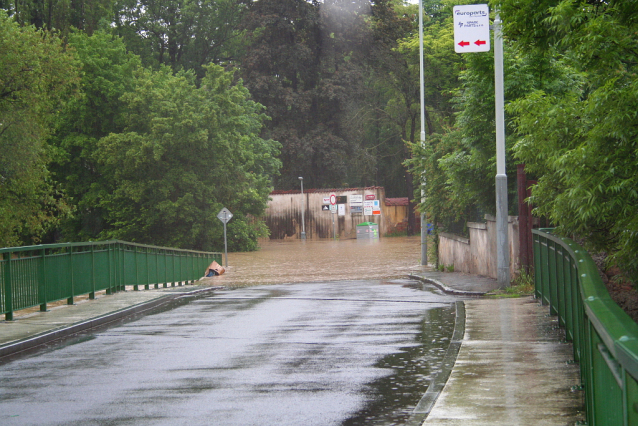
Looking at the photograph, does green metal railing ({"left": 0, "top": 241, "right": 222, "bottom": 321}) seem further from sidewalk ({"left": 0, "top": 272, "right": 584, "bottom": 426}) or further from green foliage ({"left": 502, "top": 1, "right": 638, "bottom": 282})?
green foliage ({"left": 502, "top": 1, "right": 638, "bottom": 282})

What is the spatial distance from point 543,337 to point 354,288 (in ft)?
37.8

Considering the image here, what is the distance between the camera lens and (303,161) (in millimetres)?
67500

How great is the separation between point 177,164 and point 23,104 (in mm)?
14959

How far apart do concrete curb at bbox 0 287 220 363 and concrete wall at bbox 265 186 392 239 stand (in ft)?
156

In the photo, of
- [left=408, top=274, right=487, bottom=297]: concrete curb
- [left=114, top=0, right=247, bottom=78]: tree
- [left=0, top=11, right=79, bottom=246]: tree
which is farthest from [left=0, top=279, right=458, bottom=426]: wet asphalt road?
[left=114, top=0, right=247, bottom=78]: tree

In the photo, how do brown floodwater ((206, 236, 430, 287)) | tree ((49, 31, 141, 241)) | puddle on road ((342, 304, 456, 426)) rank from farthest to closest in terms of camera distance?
tree ((49, 31, 141, 241)), brown floodwater ((206, 236, 430, 287)), puddle on road ((342, 304, 456, 426))

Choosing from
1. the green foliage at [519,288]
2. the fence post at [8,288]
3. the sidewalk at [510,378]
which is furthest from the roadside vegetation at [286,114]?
the fence post at [8,288]

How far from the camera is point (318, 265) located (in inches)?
1444

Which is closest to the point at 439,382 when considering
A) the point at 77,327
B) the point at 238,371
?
the point at 238,371

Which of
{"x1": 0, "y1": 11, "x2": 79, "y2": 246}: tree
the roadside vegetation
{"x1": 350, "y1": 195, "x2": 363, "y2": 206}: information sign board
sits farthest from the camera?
{"x1": 350, "y1": 195, "x2": 363, "y2": 206}: information sign board

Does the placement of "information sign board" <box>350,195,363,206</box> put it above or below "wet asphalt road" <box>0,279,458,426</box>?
above

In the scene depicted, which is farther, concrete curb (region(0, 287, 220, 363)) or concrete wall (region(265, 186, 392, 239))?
concrete wall (region(265, 186, 392, 239))

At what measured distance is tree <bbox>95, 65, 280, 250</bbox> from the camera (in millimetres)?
47781

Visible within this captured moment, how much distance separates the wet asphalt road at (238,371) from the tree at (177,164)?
34045 millimetres
